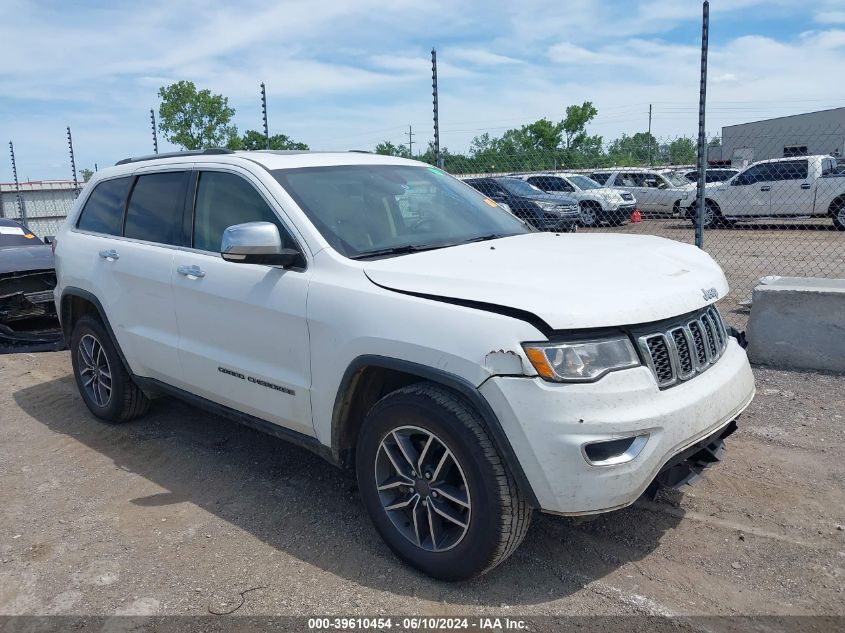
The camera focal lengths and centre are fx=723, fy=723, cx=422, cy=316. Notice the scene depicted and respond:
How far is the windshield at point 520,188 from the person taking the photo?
1694cm

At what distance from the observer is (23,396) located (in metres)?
6.19

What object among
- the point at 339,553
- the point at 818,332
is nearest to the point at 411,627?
the point at 339,553

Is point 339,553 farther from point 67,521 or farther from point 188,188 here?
point 188,188

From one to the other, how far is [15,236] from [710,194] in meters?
15.5

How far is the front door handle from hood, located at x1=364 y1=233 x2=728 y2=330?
1.17 metres

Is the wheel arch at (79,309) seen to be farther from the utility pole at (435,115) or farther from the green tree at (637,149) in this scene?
the green tree at (637,149)

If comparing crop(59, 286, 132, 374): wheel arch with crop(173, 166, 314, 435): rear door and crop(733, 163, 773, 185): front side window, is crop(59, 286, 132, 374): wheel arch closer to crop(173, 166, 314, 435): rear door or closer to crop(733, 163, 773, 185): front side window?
crop(173, 166, 314, 435): rear door

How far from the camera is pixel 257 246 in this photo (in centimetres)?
340

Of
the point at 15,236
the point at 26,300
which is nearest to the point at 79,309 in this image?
the point at 26,300

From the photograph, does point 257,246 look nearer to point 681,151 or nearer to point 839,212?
point 681,151

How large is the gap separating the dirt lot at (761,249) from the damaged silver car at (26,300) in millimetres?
7162

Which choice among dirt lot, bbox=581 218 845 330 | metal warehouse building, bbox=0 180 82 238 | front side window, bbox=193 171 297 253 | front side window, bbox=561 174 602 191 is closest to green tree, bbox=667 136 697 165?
dirt lot, bbox=581 218 845 330

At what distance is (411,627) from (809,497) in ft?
7.58

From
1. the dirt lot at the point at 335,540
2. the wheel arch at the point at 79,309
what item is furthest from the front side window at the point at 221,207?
the dirt lot at the point at 335,540
